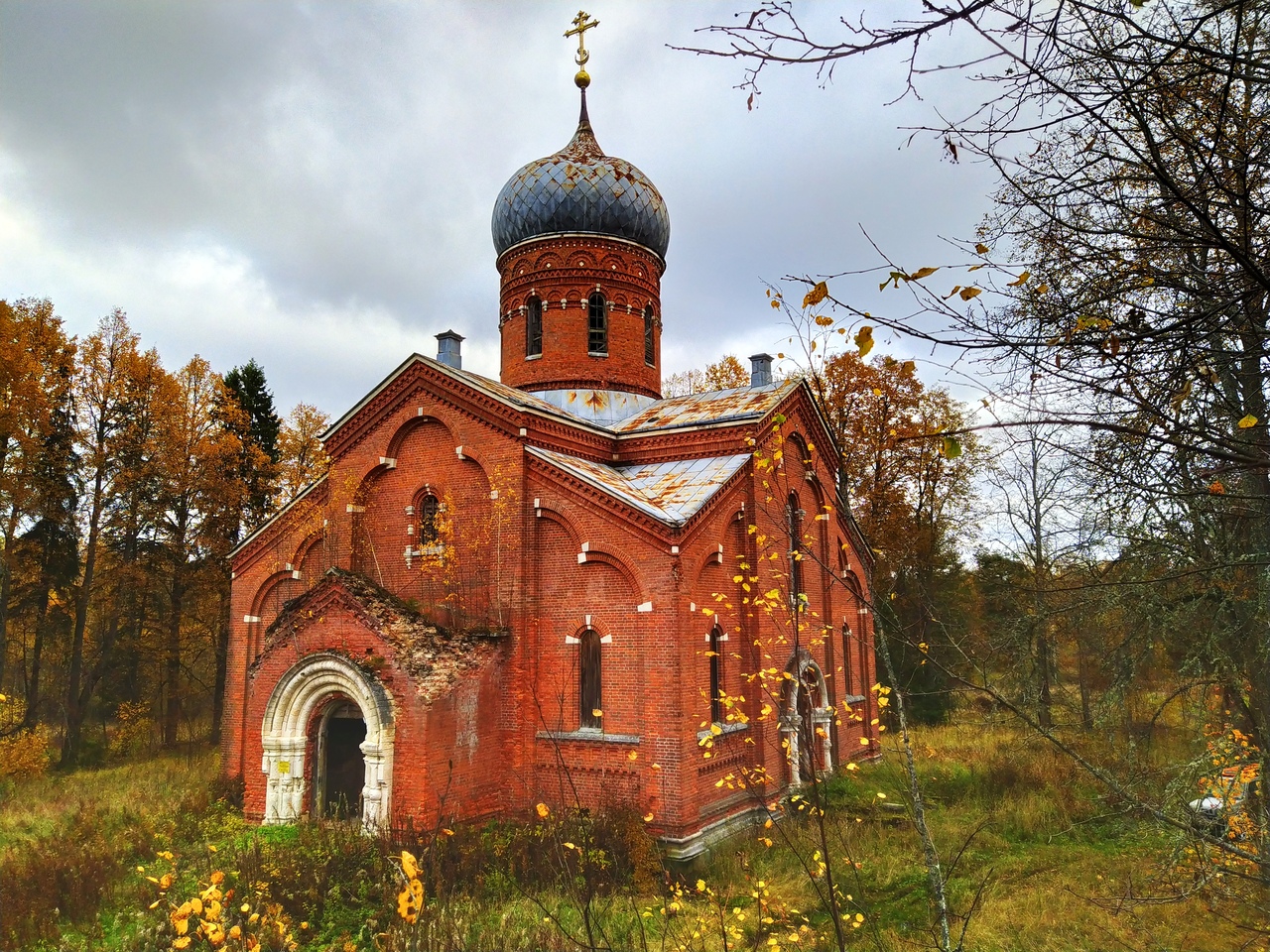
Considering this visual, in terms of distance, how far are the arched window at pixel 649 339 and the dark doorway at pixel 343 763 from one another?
1062cm

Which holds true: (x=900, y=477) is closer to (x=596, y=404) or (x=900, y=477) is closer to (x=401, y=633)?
(x=596, y=404)

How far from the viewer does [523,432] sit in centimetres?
1424

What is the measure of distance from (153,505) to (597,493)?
16199 millimetres

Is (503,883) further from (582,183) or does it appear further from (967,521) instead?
(967,521)

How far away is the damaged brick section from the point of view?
39.5 feet

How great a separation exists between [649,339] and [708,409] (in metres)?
4.17

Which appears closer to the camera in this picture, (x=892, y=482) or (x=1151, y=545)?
(x=1151, y=545)

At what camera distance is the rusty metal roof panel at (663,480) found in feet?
42.3

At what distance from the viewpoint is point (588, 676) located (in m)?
13.3

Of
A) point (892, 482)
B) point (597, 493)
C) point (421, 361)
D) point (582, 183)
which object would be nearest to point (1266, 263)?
point (597, 493)

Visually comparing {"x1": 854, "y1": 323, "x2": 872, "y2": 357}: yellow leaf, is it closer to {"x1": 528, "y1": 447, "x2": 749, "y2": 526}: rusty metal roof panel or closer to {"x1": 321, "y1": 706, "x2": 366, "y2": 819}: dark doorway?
{"x1": 528, "y1": 447, "x2": 749, "y2": 526}: rusty metal roof panel

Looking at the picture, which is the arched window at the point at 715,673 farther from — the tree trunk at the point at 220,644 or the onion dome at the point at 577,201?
the tree trunk at the point at 220,644

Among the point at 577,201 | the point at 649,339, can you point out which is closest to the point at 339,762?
the point at 649,339

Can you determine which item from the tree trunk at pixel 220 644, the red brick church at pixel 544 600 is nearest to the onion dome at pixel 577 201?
the red brick church at pixel 544 600
